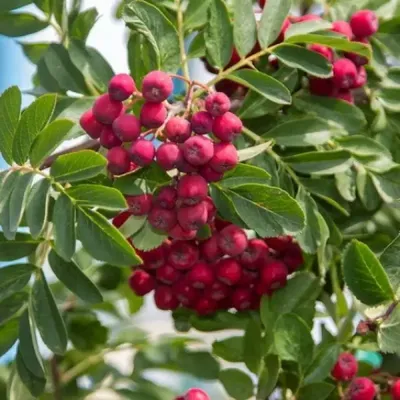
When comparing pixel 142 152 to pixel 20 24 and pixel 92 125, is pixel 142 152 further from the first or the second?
pixel 20 24

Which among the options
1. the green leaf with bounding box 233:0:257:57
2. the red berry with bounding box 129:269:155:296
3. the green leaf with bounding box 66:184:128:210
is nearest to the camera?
the green leaf with bounding box 66:184:128:210

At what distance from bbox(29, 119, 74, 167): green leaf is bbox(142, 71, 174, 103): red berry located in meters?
0.05

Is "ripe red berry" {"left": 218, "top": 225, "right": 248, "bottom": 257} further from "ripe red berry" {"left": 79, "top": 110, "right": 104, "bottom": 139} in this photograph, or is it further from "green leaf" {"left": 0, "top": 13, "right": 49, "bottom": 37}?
"green leaf" {"left": 0, "top": 13, "right": 49, "bottom": 37}

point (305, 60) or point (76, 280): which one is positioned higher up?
point (305, 60)

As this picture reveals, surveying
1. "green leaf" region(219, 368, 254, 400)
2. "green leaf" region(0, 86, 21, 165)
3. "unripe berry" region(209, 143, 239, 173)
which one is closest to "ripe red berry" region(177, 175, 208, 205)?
"unripe berry" region(209, 143, 239, 173)

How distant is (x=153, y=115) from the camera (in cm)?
52

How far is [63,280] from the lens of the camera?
2.04 ft

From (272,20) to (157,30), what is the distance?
9cm

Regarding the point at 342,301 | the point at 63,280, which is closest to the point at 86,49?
the point at 63,280

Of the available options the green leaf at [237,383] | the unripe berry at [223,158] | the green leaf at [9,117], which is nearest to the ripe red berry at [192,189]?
the unripe berry at [223,158]

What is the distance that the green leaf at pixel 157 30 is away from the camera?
0.55m

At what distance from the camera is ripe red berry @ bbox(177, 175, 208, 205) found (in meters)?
0.51

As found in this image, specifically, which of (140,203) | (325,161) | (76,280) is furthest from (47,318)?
(325,161)

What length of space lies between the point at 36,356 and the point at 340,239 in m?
0.25
